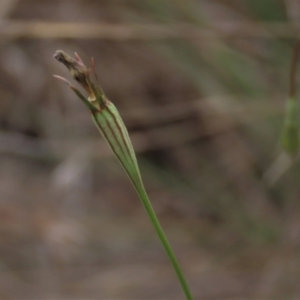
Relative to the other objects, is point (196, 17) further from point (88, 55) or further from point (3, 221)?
point (3, 221)

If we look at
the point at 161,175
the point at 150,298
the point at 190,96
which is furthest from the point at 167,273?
the point at 190,96

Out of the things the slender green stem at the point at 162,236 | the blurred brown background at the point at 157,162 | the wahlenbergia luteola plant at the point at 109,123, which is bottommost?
the slender green stem at the point at 162,236

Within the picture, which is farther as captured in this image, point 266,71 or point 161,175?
point 161,175

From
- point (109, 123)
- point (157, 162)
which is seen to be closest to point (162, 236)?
point (109, 123)

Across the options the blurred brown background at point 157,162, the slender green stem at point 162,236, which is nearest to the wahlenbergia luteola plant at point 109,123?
the slender green stem at point 162,236

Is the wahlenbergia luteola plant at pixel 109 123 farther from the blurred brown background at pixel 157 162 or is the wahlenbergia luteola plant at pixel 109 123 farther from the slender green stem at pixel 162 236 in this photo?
the blurred brown background at pixel 157 162

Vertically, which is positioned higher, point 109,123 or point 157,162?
point 157,162

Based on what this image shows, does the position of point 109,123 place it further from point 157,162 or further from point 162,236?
point 157,162
